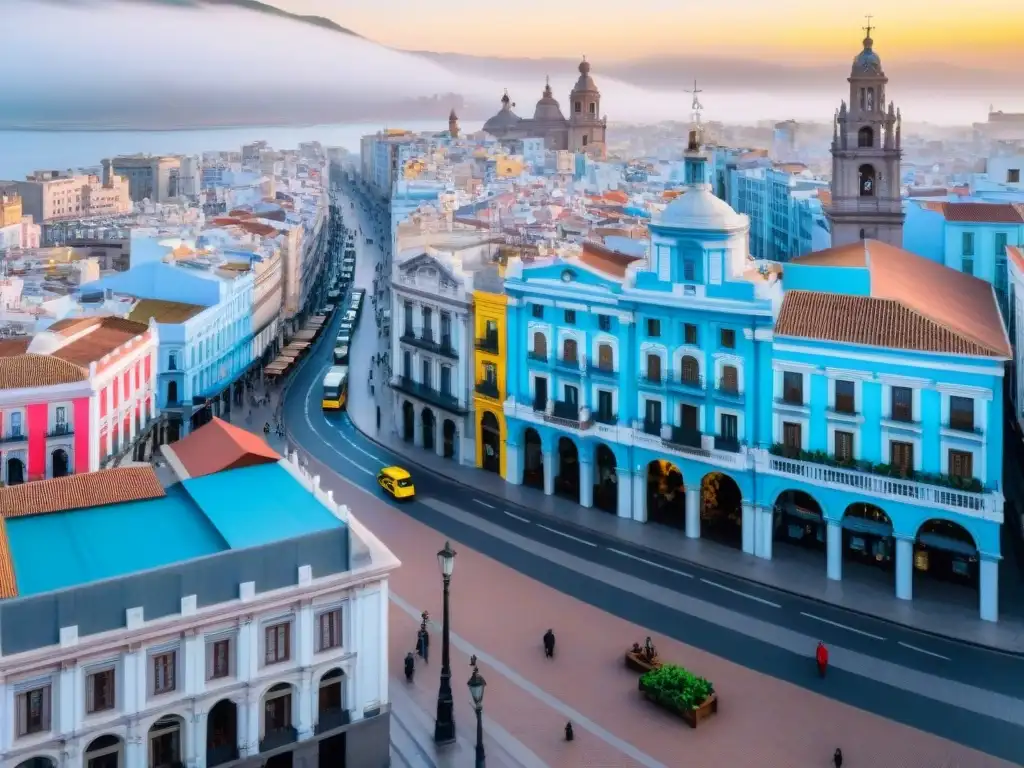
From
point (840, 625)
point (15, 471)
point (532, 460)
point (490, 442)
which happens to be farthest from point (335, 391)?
point (840, 625)

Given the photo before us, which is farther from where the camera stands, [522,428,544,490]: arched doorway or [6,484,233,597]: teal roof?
[522,428,544,490]: arched doorway

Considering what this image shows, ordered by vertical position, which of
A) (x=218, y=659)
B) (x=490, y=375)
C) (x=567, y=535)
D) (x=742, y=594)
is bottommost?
(x=742, y=594)

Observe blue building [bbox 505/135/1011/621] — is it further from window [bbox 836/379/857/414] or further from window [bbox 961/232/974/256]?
window [bbox 961/232/974/256]

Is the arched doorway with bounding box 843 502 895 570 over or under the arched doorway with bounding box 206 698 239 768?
over

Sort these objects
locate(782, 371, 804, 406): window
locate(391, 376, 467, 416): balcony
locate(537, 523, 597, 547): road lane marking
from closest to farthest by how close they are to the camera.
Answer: locate(782, 371, 804, 406): window
locate(537, 523, 597, 547): road lane marking
locate(391, 376, 467, 416): balcony

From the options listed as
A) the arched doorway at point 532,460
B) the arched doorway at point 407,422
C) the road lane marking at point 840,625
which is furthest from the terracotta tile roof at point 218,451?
the arched doorway at point 407,422

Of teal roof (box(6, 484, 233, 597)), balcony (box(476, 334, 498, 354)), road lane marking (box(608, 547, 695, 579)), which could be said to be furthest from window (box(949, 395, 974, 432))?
teal roof (box(6, 484, 233, 597))

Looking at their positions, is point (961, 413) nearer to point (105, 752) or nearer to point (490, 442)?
→ point (490, 442)
